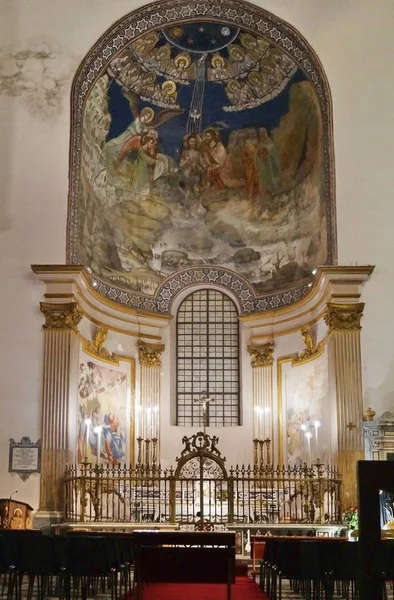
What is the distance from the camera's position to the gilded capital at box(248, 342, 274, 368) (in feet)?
96.1

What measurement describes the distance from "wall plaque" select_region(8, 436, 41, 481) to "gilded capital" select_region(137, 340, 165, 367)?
6336 mm

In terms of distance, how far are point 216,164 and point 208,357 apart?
269 inches

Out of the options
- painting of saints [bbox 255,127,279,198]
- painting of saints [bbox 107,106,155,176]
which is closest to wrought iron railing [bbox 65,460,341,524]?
painting of saints [bbox 255,127,279,198]

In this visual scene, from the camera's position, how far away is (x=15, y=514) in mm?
21938

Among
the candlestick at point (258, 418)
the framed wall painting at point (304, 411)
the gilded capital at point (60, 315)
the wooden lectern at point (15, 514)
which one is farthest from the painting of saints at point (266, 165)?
the wooden lectern at point (15, 514)

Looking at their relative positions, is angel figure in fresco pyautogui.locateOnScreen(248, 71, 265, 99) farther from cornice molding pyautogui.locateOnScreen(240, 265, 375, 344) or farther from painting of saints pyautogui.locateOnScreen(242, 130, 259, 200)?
cornice molding pyautogui.locateOnScreen(240, 265, 375, 344)

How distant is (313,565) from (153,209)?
63.0 feet

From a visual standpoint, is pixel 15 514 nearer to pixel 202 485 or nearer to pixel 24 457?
pixel 24 457

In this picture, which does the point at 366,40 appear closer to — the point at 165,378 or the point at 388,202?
the point at 388,202

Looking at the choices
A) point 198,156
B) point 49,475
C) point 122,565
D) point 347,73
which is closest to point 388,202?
point 347,73

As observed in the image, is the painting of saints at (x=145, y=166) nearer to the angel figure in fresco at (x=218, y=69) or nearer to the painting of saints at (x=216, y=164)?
the painting of saints at (x=216, y=164)

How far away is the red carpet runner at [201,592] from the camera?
1435 cm

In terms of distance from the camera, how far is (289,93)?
28.3 meters

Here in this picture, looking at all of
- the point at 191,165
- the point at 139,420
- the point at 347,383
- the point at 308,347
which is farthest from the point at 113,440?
the point at 191,165
